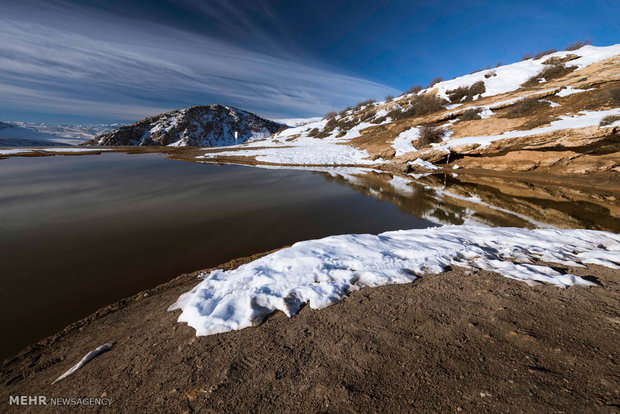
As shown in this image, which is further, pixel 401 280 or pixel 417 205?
pixel 417 205

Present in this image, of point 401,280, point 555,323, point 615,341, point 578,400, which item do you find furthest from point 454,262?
point 578,400

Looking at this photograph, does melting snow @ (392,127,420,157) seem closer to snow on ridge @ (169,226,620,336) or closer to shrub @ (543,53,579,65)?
snow on ridge @ (169,226,620,336)

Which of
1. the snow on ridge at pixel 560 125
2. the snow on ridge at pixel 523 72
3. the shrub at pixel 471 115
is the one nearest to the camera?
the snow on ridge at pixel 560 125

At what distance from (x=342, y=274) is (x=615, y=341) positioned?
12.3 feet

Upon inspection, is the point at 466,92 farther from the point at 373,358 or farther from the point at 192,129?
the point at 192,129

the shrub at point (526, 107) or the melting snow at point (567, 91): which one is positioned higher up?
the melting snow at point (567, 91)

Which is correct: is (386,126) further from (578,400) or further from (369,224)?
(578,400)

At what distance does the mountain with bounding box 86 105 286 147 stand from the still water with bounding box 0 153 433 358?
111448mm

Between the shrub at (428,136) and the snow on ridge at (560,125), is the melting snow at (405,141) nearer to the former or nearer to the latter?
the shrub at (428,136)

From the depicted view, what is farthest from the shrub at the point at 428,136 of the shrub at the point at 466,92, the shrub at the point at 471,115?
the shrub at the point at 466,92

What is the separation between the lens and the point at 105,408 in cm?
254

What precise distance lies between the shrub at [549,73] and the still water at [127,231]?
114ft

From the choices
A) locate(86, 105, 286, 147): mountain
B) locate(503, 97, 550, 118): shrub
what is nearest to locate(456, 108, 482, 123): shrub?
locate(503, 97, 550, 118): shrub

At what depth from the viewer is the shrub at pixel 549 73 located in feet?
96.0
